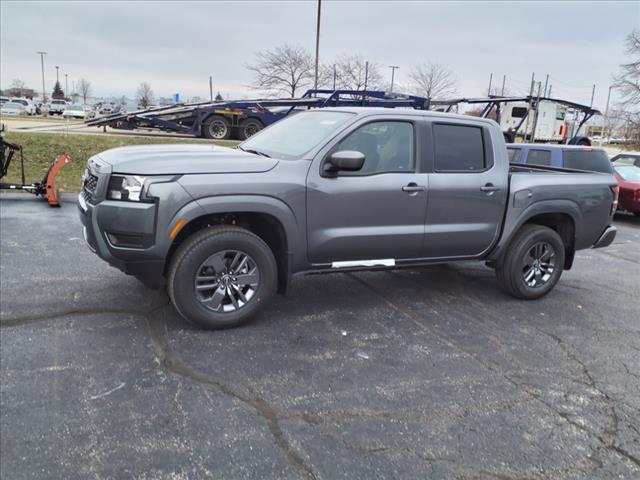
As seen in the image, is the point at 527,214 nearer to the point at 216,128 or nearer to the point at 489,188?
the point at 489,188

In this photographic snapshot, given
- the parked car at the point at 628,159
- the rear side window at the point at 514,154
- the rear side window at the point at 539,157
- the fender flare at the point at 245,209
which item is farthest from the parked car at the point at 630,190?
the fender flare at the point at 245,209

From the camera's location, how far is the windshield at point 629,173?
1205cm

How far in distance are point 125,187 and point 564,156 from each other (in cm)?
809

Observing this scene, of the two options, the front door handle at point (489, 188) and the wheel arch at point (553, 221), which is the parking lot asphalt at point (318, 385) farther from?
the front door handle at point (489, 188)

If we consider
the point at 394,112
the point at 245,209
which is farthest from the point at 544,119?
the point at 245,209

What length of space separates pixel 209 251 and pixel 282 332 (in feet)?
3.05

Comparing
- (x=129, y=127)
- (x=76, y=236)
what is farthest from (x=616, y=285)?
(x=129, y=127)

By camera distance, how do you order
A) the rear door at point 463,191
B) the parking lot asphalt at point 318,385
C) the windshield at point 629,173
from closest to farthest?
the parking lot asphalt at point 318,385
the rear door at point 463,191
the windshield at point 629,173

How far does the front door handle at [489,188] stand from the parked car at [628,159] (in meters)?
9.98

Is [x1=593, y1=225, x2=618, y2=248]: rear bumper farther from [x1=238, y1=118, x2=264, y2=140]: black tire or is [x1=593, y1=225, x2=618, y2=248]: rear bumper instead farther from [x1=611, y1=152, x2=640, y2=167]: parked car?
[x1=238, y1=118, x2=264, y2=140]: black tire

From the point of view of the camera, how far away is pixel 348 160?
4.25 metres

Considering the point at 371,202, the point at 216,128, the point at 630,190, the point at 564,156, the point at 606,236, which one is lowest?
the point at 606,236

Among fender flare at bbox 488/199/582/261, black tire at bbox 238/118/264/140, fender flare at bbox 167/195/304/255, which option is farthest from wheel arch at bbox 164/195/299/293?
black tire at bbox 238/118/264/140

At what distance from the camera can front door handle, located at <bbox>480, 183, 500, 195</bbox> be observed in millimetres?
5168
